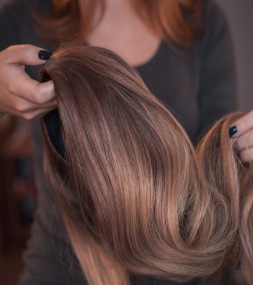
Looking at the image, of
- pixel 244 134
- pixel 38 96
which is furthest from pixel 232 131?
pixel 38 96

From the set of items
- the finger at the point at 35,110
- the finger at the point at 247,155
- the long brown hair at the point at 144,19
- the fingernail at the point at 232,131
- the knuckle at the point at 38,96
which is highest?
the long brown hair at the point at 144,19

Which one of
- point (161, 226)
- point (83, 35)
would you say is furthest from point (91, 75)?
point (83, 35)

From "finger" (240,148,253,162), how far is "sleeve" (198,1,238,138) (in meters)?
0.30

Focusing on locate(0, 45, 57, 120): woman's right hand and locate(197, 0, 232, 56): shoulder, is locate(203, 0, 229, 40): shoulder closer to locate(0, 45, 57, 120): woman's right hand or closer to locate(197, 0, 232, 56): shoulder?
locate(197, 0, 232, 56): shoulder

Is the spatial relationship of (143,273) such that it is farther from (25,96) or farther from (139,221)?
(25,96)

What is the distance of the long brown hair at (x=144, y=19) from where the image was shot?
903 millimetres

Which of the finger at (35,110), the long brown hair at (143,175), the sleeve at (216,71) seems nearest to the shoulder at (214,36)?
the sleeve at (216,71)

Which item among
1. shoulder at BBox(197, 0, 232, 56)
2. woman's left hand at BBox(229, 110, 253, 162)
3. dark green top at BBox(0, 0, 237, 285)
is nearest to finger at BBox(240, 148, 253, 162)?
woman's left hand at BBox(229, 110, 253, 162)

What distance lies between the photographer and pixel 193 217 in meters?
0.64

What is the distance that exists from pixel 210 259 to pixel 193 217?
0.06 metres

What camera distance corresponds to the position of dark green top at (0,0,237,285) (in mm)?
871

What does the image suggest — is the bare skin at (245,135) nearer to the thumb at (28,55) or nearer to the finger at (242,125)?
the finger at (242,125)

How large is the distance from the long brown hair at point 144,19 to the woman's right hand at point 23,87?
0.83 ft

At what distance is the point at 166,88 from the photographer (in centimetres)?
92
